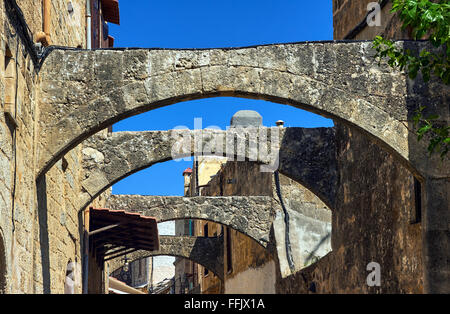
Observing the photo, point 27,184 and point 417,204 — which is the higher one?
point 27,184

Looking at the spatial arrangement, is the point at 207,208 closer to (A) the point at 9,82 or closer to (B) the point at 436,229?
(B) the point at 436,229

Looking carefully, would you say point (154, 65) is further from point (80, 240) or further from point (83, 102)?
point (80, 240)

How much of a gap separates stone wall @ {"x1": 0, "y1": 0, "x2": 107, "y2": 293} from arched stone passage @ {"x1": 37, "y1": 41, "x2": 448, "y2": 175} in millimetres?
288

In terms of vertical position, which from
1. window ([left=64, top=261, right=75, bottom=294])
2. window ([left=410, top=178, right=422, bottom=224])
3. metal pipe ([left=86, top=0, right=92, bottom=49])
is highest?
metal pipe ([left=86, top=0, right=92, bottom=49])

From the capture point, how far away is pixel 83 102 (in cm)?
690

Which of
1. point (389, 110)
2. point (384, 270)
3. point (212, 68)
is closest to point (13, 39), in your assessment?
point (212, 68)

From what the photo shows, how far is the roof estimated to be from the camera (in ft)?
49.4

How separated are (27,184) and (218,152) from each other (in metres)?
4.48

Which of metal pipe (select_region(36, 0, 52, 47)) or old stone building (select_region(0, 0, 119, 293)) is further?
metal pipe (select_region(36, 0, 52, 47))

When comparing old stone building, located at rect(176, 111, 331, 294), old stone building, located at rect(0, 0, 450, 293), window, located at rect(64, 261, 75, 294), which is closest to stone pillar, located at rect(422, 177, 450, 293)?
old stone building, located at rect(0, 0, 450, 293)

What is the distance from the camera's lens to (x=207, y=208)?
48.2 feet

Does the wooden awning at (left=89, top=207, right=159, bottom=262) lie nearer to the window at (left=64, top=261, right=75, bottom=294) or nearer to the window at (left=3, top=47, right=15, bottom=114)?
the window at (left=64, top=261, right=75, bottom=294)

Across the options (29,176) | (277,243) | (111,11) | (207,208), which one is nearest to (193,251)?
(207,208)

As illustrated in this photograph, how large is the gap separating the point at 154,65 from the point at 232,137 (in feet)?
12.1
